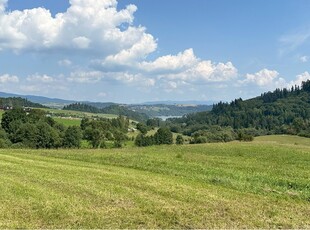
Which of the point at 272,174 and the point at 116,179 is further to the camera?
the point at 272,174

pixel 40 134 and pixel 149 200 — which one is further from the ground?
pixel 149 200

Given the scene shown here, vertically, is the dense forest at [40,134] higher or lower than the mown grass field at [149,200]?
lower

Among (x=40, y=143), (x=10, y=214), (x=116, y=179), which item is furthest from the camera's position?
(x=40, y=143)

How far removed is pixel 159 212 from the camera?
15258mm

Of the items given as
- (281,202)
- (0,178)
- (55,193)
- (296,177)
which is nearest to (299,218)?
(281,202)

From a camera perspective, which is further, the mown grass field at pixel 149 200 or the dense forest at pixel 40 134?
the dense forest at pixel 40 134

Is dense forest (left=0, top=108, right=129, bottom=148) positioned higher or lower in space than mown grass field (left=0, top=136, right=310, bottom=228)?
lower

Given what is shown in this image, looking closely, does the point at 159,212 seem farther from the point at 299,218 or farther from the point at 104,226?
the point at 299,218

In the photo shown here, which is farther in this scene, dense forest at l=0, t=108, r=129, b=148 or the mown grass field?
dense forest at l=0, t=108, r=129, b=148

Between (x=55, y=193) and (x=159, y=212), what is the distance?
5.68 m

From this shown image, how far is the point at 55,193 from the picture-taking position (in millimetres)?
18031

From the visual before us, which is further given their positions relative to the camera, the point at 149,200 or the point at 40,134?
the point at 40,134

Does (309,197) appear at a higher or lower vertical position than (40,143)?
higher

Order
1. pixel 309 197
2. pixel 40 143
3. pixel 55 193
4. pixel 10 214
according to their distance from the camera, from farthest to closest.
Result: pixel 40 143 < pixel 309 197 < pixel 55 193 < pixel 10 214
